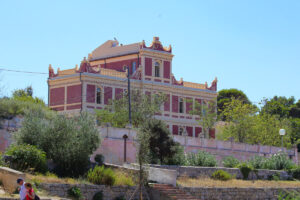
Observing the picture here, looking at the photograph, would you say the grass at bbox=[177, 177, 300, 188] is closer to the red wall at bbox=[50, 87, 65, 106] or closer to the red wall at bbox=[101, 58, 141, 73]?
the red wall at bbox=[50, 87, 65, 106]

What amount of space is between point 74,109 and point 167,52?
12.6 meters

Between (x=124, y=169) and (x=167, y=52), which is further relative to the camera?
(x=167, y=52)

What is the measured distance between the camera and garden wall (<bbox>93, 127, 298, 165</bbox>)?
35562 millimetres

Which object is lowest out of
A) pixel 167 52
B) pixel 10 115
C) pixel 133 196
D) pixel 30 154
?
pixel 133 196

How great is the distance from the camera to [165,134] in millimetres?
32250

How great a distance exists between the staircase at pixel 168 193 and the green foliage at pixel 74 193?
4.07m

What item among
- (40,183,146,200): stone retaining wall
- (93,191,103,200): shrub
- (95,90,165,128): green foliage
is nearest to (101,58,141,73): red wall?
(95,90,165,128): green foliage

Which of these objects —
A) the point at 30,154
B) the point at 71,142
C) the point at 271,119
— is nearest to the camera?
the point at 30,154

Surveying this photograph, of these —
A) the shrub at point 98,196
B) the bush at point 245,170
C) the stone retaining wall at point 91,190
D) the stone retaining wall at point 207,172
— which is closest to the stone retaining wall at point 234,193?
the stone retaining wall at point 207,172

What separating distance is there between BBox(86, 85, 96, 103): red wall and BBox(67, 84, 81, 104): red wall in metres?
0.79

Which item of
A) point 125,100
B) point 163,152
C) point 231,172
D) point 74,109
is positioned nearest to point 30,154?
point 163,152

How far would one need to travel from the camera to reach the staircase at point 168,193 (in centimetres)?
2533

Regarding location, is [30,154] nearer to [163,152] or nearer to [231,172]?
[163,152]

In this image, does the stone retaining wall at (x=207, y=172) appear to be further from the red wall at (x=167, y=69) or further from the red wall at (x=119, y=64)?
the red wall at (x=119, y=64)
